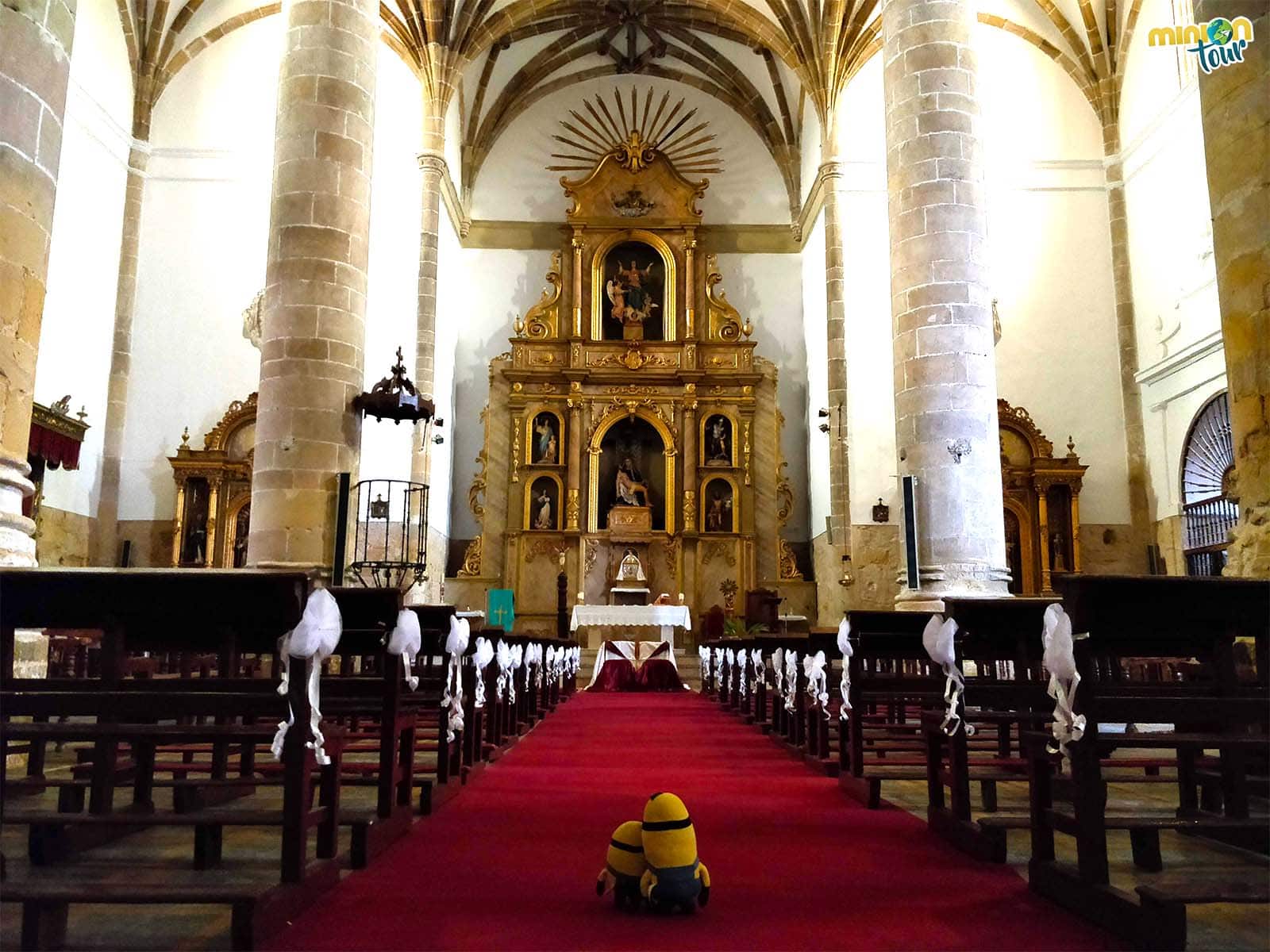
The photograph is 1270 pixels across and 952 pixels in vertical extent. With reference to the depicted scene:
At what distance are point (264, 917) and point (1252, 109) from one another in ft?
18.3

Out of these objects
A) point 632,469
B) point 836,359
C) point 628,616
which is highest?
point 836,359

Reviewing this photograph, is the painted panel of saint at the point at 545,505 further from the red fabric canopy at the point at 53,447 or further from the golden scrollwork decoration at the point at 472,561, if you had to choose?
the red fabric canopy at the point at 53,447

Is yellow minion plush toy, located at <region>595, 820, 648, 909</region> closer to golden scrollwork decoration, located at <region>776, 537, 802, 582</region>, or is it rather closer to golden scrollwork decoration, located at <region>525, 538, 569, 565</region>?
golden scrollwork decoration, located at <region>525, 538, 569, 565</region>

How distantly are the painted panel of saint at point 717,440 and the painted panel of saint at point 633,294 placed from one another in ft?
7.09

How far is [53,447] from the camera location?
14.1m

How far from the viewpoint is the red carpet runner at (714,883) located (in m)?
2.83

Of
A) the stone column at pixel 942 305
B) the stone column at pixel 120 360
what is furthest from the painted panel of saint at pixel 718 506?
the stone column at pixel 120 360

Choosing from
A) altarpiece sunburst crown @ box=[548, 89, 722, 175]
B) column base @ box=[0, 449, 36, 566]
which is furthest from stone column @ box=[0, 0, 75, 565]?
altarpiece sunburst crown @ box=[548, 89, 722, 175]

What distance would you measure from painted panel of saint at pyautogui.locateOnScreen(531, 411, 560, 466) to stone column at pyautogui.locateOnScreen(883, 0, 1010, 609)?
11196 millimetres

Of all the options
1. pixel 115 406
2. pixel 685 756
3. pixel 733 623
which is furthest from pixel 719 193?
pixel 685 756

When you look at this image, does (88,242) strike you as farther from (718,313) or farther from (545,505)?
(718,313)

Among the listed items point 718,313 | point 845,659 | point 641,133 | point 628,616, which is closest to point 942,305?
point 845,659

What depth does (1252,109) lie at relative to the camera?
16.7ft

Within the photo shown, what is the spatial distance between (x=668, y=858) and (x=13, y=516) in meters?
3.35
